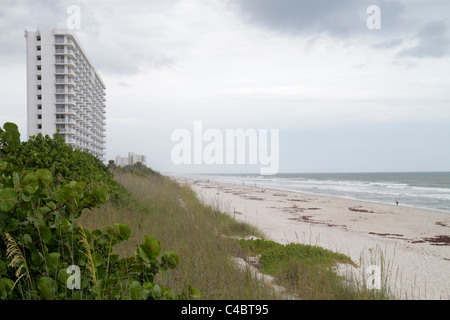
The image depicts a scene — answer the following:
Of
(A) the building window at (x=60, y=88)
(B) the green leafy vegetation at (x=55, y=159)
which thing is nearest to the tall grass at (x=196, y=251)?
(B) the green leafy vegetation at (x=55, y=159)

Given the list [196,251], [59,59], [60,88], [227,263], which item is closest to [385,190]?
[196,251]

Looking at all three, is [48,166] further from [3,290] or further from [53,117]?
[53,117]

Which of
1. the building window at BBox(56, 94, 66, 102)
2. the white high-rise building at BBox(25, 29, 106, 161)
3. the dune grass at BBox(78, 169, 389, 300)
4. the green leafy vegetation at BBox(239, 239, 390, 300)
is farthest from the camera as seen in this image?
the building window at BBox(56, 94, 66, 102)

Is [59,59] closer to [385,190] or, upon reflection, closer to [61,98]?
[61,98]

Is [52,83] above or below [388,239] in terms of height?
above

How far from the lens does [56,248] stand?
2400 millimetres

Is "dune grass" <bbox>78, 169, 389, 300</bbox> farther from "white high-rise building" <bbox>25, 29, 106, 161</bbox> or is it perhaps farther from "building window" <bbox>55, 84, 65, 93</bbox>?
"building window" <bbox>55, 84, 65, 93</bbox>

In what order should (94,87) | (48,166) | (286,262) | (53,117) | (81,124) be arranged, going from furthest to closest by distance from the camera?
(94,87)
(81,124)
(53,117)
(48,166)
(286,262)

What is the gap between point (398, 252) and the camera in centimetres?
950

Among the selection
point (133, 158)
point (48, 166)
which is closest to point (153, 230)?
point (48, 166)

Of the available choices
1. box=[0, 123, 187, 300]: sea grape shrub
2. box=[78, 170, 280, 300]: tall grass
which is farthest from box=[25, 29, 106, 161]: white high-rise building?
box=[0, 123, 187, 300]: sea grape shrub

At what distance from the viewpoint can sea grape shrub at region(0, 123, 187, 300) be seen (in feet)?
6.86

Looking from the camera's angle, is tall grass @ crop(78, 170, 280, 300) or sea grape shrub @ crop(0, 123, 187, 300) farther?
tall grass @ crop(78, 170, 280, 300)
